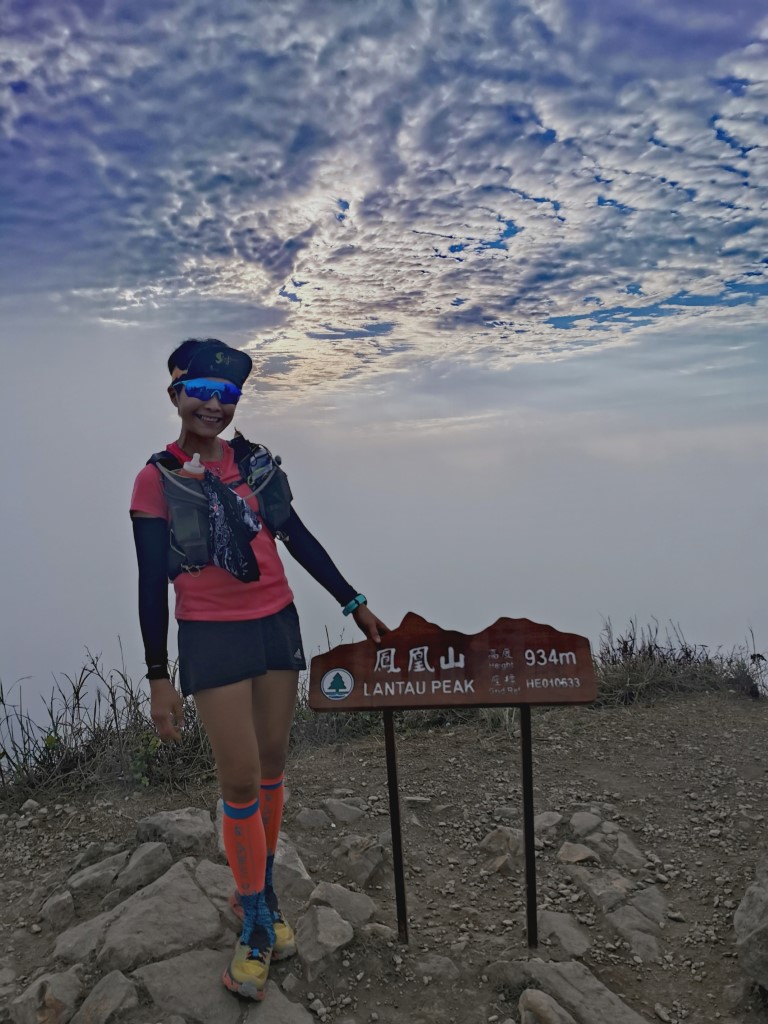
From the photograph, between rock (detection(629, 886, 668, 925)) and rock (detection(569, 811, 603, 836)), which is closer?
rock (detection(629, 886, 668, 925))

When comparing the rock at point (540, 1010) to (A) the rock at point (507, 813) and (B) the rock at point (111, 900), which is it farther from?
(B) the rock at point (111, 900)

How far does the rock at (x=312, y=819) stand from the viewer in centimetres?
469

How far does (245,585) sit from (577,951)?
2312 millimetres

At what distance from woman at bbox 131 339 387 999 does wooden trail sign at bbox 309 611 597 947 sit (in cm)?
33

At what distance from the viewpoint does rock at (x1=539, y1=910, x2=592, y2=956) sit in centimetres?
367

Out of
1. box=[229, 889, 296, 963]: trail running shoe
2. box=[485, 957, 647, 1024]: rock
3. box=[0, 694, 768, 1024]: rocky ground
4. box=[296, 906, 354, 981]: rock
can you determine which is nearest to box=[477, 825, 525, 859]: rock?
box=[0, 694, 768, 1024]: rocky ground

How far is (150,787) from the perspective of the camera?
519 cm

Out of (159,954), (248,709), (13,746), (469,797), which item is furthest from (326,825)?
(13,746)

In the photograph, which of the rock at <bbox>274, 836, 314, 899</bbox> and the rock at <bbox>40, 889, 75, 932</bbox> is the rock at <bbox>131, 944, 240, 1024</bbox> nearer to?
the rock at <bbox>274, 836, 314, 899</bbox>

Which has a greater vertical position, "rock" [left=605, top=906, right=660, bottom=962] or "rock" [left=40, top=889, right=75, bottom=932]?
"rock" [left=40, top=889, right=75, bottom=932]

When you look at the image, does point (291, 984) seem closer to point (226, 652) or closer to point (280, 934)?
point (280, 934)

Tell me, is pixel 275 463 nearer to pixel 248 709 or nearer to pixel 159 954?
pixel 248 709

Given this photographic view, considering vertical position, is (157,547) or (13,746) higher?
(157,547)

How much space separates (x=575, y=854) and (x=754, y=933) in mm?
1241
